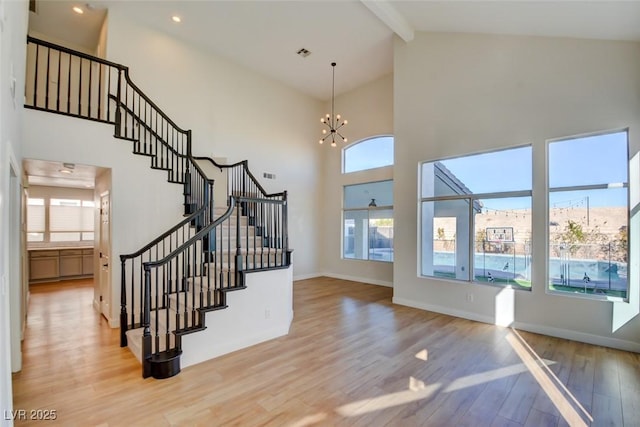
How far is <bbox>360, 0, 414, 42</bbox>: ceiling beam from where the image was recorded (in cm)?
503

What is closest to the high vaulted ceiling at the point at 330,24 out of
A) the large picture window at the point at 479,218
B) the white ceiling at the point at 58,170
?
the large picture window at the point at 479,218

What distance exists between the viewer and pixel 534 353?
3693mm

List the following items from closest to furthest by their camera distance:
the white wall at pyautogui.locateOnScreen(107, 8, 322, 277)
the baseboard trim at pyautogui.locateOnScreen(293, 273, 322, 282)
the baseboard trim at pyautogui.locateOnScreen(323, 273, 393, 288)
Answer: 1. the white wall at pyautogui.locateOnScreen(107, 8, 322, 277)
2. the baseboard trim at pyautogui.locateOnScreen(323, 273, 393, 288)
3. the baseboard trim at pyautogui.locateOnScreen(293, 273, 322, 282)

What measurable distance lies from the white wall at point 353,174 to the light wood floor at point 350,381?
3721 mm

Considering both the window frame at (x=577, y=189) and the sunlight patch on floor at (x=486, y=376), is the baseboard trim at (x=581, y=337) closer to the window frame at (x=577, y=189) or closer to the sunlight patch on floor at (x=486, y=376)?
the window frame at (x=577, y=189)

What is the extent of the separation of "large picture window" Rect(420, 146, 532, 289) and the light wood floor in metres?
1.06

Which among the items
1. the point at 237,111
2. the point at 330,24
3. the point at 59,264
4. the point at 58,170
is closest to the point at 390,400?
the point at 58,170

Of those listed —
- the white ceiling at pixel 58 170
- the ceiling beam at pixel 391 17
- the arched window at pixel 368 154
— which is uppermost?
the ceiling beam at pixel 391 17

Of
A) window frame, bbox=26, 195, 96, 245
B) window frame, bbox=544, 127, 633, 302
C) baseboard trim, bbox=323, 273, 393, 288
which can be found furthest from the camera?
window frame, bbox=26, 195, 96, 245

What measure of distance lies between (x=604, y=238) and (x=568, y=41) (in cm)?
282

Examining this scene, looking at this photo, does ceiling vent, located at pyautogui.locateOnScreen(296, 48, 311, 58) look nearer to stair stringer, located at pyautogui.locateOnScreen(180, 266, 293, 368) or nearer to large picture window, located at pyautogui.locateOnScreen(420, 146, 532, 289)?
large picture window, located at pyautogui.locateOnScreen(420, 146, 532, 289)

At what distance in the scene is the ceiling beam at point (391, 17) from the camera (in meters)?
5.03

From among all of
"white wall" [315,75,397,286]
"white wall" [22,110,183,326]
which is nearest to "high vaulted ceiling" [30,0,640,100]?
"white wall" [315,75,397,286]

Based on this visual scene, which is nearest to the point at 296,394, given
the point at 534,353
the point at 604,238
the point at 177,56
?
the point at 534,353
